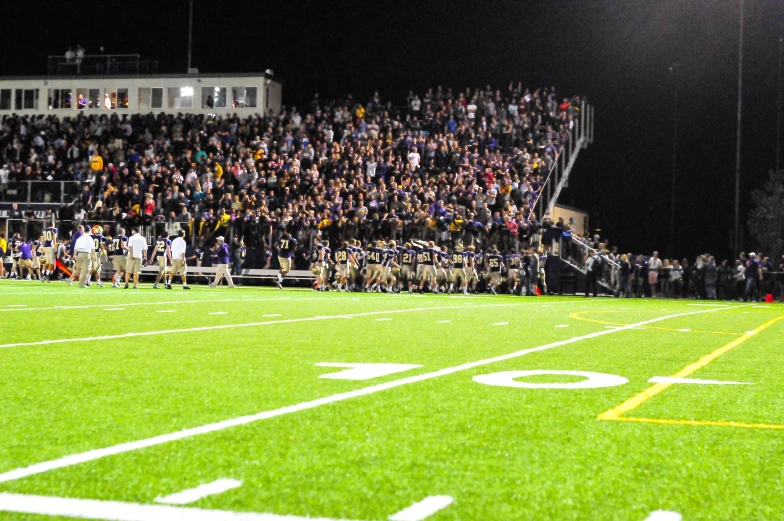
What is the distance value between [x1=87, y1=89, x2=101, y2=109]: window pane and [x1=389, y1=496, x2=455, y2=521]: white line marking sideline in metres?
48.0

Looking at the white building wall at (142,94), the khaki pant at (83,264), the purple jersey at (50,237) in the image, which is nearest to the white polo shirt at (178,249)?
the khaki pant at (83,264)

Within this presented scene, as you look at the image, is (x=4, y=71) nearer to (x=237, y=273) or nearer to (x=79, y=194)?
(x=79, y=194)

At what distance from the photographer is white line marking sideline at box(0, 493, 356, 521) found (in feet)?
10.3

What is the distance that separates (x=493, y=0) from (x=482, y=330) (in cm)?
3847

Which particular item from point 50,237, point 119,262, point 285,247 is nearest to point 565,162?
point 285,247

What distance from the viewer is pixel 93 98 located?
159ft

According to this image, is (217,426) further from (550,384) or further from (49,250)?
(49,250)

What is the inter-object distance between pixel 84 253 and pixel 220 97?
71.5 ft

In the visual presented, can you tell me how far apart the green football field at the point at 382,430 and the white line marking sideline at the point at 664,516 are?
12 millimetres

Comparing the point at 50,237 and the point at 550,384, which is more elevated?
the point at 50,237

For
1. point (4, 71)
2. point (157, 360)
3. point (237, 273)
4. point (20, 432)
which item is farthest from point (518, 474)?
point (4, 71)

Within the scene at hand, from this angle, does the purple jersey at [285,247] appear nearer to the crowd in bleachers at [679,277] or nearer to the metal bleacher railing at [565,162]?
the metal bleacher railing at [565,162]

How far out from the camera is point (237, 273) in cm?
3350

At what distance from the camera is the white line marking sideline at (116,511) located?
3125mm
